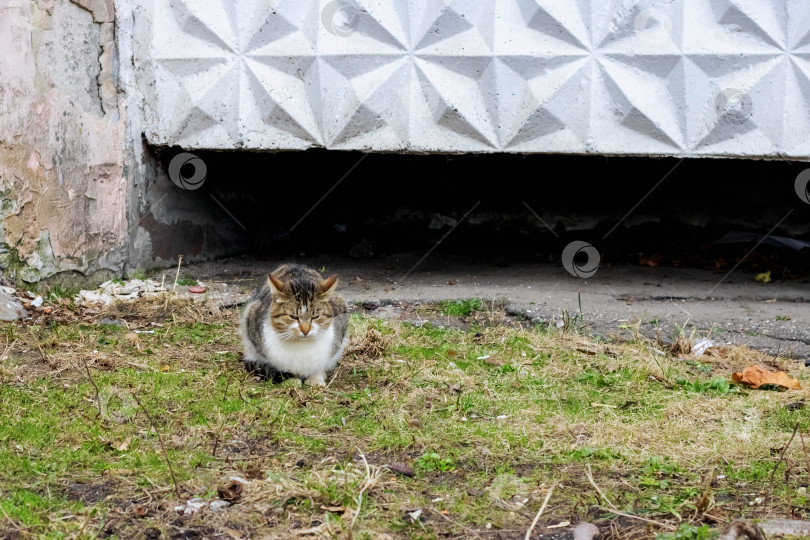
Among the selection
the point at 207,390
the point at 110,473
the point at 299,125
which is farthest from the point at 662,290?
the point at 110,473

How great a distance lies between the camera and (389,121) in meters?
6.38

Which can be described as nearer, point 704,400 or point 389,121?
point 704,400

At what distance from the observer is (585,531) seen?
270cm

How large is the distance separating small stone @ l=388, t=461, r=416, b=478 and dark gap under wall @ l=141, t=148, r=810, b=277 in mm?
4758

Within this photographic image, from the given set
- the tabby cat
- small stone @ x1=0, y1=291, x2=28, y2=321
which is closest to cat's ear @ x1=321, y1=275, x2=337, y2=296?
the tabby cat

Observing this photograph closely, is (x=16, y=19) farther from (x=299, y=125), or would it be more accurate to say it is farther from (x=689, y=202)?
(x=689, y=202)

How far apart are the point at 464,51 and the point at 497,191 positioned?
3026 mm

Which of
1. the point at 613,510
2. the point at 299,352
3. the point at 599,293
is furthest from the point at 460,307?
the point at 613,510

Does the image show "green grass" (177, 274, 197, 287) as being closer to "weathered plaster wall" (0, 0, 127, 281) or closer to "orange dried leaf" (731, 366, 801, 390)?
"weathered plaster wall" (0, 0, 127, 281)

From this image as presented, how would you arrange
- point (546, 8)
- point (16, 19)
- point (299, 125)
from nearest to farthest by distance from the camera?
point (16, 19), point (546, 8), point (299, 125)

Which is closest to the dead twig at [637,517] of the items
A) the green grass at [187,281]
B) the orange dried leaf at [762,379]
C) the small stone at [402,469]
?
the small stone at [402,469]

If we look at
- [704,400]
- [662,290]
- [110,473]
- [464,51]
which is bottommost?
[110,473]

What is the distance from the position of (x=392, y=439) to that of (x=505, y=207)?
5.84 meters

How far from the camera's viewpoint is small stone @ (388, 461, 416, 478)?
10.4ft
